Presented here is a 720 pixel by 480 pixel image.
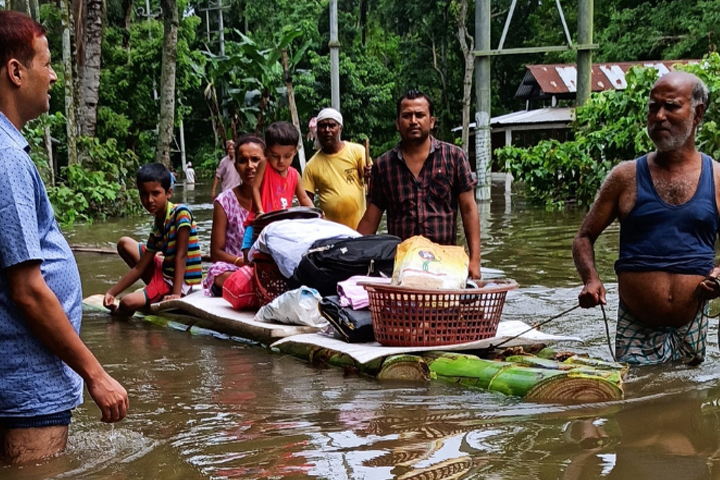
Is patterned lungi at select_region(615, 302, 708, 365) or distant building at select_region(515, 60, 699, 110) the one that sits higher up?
distant building at select_region(515, 60, 699, 110)

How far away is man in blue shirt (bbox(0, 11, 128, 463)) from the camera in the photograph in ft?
8.96

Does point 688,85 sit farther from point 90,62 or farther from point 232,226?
point 90,62

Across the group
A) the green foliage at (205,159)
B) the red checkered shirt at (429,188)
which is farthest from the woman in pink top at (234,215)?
the green foliage at (205,159)

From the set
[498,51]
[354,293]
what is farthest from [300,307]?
[498,51]

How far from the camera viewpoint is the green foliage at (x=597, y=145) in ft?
43.7

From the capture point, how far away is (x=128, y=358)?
6.09m

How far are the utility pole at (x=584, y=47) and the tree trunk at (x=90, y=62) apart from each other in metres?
9.82

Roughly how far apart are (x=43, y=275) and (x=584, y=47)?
17364 mm

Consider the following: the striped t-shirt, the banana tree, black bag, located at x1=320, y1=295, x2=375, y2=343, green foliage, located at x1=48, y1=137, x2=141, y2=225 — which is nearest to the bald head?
black bag, located at x1=320, y1=295, x2=375, y2=343

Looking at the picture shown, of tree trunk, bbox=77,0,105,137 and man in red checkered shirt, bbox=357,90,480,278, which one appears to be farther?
tree trunk, bbox=77,0,105,137

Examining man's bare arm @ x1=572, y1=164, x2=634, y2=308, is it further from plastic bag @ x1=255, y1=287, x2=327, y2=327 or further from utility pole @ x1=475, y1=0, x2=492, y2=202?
utility pole @ x1=475, y1=0, x2=492, y2=202

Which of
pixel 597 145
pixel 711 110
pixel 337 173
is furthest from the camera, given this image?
pixel 597 145

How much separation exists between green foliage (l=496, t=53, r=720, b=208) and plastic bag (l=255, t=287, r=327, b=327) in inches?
304

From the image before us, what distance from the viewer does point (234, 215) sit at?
7.74 metres
